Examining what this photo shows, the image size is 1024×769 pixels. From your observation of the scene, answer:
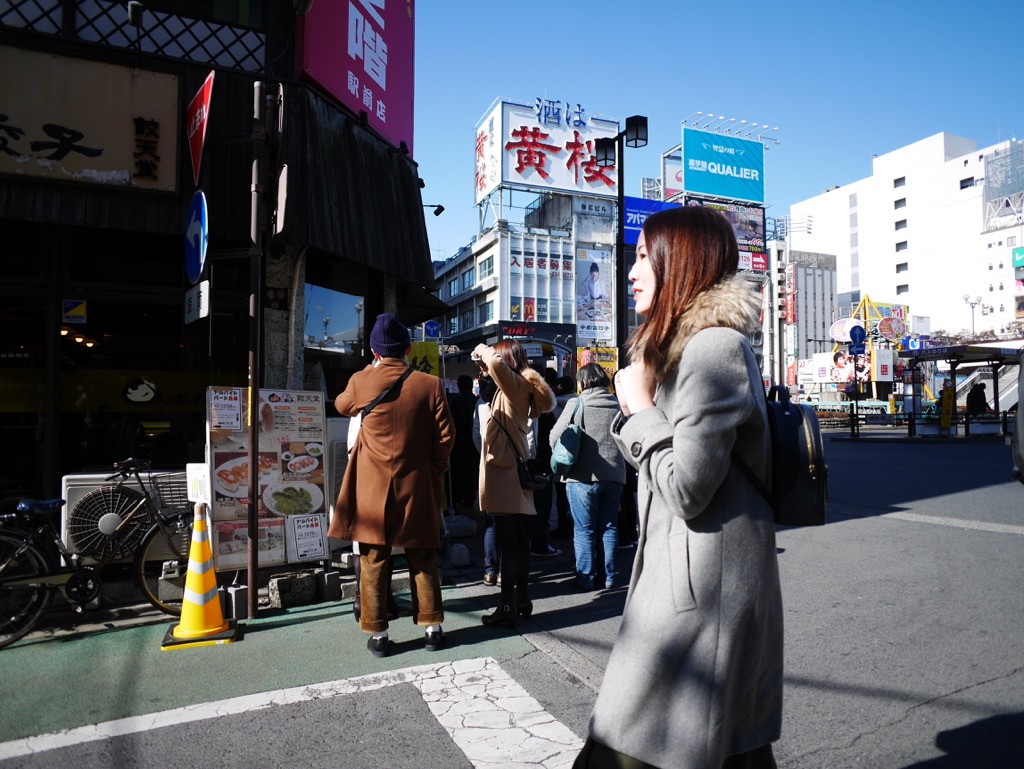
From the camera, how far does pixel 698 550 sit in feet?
5.34

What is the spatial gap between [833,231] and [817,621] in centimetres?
10575

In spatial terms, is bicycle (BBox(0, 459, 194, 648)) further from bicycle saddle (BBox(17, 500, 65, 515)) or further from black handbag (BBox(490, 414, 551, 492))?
black handbag (BBox(490, 414, 551, 492))

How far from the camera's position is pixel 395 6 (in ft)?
32.0

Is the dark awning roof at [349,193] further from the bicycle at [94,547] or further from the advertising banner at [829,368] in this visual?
the advertising banner at [829,368]

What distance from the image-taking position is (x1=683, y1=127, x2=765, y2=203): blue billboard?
50312 mm

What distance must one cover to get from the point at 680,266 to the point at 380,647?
3.41m

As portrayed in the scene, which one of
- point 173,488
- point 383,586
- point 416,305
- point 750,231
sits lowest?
point 383,586

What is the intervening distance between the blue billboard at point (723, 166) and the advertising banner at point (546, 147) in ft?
21.1

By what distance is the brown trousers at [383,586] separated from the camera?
13.9 feet

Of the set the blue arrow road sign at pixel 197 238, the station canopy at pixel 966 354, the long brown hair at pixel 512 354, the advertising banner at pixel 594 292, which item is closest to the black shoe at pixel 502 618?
the long brown hair at pixel 512 354

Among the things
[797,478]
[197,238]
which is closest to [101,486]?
Result: [197,238]

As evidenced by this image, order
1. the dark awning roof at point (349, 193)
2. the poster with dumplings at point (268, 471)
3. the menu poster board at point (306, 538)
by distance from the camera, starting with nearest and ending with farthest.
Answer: the poster with dumplings at point (268, 471) < the menu poster board at point (306, 538) < the dark awning roof at point (349, 193)

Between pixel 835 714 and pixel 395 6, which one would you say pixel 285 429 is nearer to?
pixel 835 714

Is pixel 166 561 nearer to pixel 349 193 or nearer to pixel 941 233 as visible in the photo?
pixel 349 193
